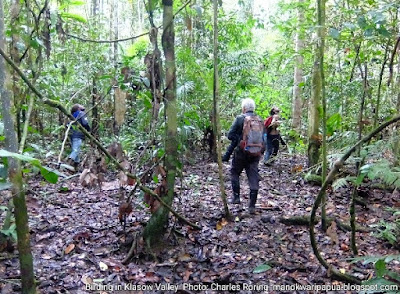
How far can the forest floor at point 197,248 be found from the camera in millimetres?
3674

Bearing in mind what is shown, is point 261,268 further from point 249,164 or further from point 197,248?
point 249,164

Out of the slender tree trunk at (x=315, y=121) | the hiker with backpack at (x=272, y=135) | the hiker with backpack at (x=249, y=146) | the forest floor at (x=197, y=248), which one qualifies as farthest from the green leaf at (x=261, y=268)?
the hiker with backpack at (x=272, y=135)

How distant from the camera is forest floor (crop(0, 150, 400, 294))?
367cm

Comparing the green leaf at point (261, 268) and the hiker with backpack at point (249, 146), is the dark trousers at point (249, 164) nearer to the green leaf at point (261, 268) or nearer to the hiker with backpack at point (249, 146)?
the hiker with backpack at point (249, 146)

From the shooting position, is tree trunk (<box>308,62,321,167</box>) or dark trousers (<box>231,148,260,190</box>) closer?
dark trousers (<box>231,148,260,190</box>)

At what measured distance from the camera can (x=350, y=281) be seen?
3.63m

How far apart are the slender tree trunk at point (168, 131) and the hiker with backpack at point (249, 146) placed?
1567 millimetres

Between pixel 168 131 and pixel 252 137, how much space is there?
5.50 feet

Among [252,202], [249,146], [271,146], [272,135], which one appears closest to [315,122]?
[249,146]

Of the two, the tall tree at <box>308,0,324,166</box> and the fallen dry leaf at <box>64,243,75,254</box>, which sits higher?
the tall tree at <box>308,0,324,166</box>

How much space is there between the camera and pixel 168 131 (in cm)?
419

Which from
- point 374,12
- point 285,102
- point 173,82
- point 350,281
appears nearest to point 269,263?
point 350,281

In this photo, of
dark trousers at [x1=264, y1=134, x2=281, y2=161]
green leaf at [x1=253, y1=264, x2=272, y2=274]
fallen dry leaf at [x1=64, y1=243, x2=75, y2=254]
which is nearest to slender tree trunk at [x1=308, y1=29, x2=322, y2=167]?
dark trousers at [x1=264, y1=134, x2=281, y2=161]

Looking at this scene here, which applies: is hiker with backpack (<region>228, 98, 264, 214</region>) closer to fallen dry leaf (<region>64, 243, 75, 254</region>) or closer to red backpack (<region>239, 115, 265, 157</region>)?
red backpack (<region>239, 115, 265, 157</region>)
